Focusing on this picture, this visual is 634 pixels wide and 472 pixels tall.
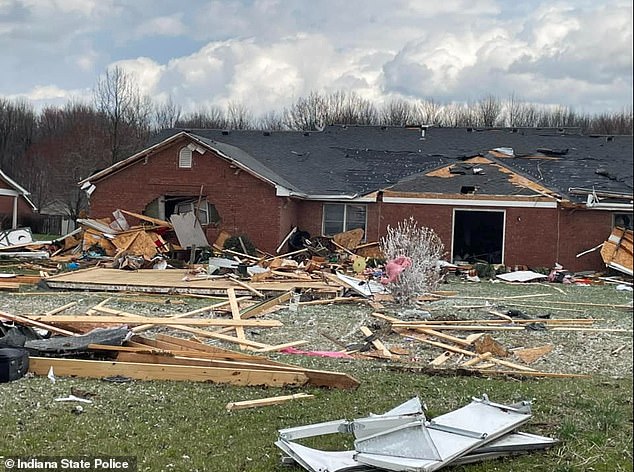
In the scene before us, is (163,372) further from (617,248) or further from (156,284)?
(617,248)

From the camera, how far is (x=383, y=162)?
886 inches

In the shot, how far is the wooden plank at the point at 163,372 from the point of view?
18.8 feet

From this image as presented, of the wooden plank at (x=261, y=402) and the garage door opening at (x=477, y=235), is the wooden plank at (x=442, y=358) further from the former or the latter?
the garage door opening at (x=477, y=235)

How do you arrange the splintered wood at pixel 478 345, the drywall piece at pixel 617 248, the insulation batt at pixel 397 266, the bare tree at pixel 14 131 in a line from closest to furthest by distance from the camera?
the bare tree at pixel 14 131, the splintered wood at pixel 478 345, the insulation batt at pixel 397 266, the drywall piece at pixel 617 248

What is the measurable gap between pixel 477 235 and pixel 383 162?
371 cm

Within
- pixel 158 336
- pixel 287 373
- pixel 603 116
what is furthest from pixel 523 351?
pixel 603 116

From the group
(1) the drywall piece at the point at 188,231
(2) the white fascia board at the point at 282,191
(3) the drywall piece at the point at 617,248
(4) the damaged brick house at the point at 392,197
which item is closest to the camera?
(3) the drywall piece at the point at 617,248

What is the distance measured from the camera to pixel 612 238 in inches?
716

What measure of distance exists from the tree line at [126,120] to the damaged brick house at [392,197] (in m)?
13.1

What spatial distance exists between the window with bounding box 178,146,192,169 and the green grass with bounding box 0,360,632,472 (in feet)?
48.2

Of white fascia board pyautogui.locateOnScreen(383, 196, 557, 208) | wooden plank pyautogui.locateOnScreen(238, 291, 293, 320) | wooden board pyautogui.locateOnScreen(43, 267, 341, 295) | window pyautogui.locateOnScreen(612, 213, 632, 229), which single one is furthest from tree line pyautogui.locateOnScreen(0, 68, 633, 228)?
white fascia board pyautogui.locateOnScreen(383, 196, 557, 208)

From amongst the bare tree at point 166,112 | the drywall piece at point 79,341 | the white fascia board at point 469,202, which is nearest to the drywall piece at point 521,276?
the white fascia board at point 469,202

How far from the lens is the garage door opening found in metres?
20.3

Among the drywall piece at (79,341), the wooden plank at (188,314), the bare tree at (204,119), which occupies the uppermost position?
the bare tree at (204,119)
